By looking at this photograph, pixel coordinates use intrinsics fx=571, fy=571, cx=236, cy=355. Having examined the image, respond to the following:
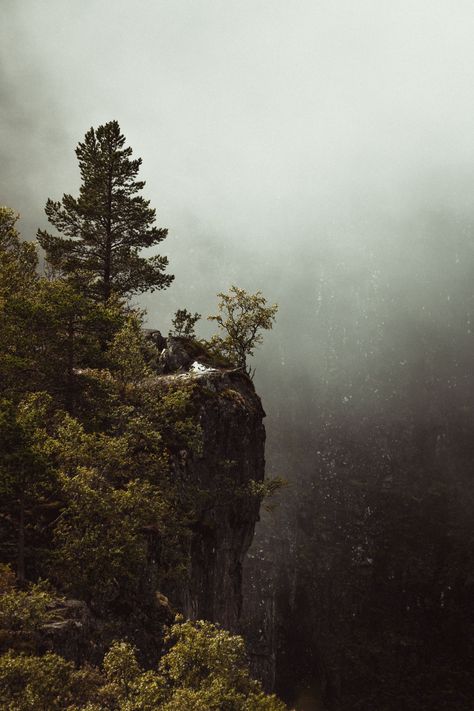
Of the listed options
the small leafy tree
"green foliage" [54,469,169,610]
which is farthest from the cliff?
the small leafy tree

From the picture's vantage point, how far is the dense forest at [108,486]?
49.0 feet

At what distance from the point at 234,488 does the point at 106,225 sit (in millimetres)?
20515

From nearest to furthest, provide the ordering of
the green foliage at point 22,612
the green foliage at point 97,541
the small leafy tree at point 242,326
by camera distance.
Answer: the green foliage at point 22,612 < the green foliage at point 97,541 < the small leafy tree at point 242,326

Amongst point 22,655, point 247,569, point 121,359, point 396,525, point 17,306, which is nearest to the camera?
point 22,655

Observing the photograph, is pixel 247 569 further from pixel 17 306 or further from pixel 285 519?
pixel 17 306

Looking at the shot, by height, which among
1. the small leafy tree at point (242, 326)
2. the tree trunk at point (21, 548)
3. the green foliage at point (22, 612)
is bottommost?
the green foliage at point (22, 612)

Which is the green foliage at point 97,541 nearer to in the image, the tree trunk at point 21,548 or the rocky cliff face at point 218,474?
the tree trunk at point 21,548

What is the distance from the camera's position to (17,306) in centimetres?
2533

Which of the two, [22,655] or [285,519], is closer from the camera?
[22,655]

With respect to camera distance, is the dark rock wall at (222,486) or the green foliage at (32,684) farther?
the dark rock wall at (222,486)

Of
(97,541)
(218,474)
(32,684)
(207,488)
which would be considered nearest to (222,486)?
(218,474)

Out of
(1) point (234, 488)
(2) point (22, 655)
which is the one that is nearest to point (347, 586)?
(1) point (234, 488)

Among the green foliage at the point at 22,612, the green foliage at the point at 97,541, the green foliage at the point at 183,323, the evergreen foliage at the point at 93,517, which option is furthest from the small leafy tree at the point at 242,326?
the green foliage at the point at 22,612

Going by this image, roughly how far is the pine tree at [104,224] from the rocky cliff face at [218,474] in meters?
6.09
